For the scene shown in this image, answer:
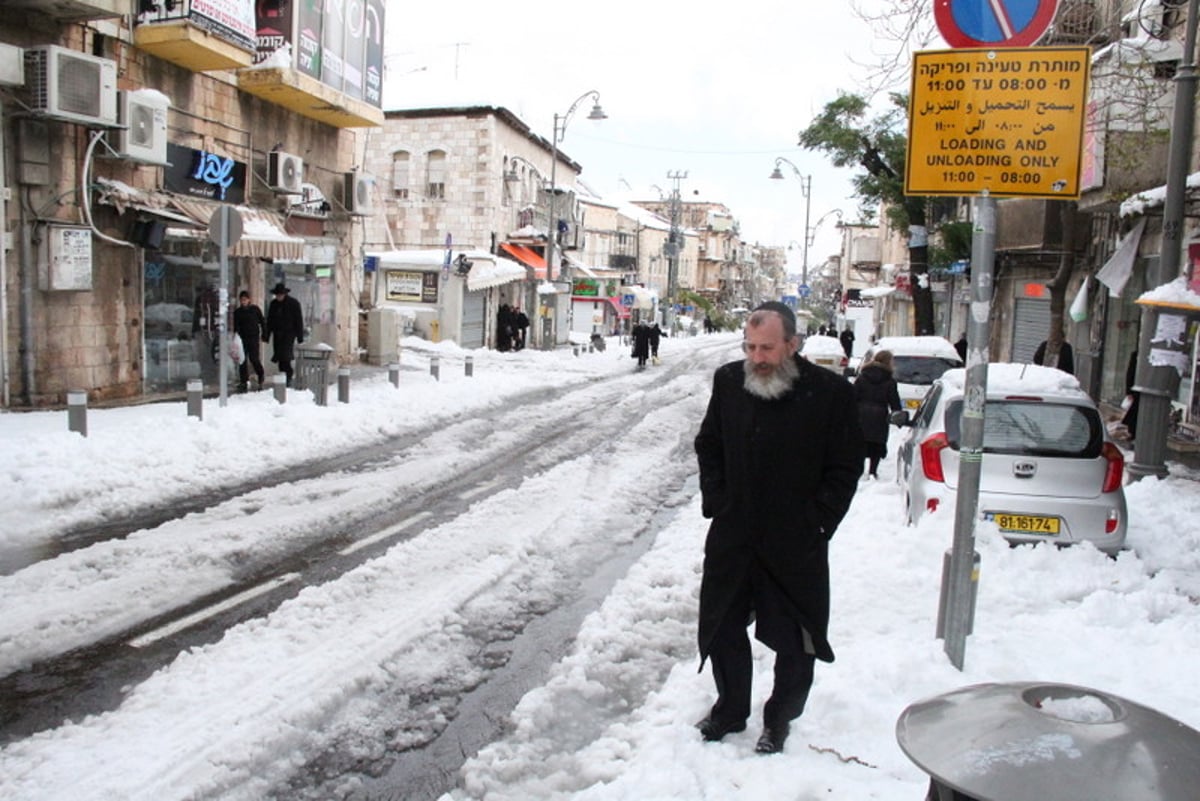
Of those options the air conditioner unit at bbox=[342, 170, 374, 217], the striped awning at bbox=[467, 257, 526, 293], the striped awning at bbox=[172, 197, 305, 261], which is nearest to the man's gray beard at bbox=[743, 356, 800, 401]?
the striped awning at bbox=[172, 197, 305, 261]

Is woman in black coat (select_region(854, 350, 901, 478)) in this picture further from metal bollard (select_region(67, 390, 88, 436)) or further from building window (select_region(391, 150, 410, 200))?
building window (select_region(391, 150, 410, 200))

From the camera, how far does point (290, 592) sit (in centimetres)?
644

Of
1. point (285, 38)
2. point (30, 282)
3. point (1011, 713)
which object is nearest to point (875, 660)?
point (1011, 713)

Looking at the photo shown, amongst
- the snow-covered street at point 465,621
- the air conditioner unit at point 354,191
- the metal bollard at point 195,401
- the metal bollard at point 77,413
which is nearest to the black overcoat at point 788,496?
the snow-covered street at point 465,621

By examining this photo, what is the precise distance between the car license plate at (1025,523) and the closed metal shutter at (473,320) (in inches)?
1099

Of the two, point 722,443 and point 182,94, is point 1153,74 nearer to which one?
point 722,443

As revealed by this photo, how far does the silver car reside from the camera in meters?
7.41

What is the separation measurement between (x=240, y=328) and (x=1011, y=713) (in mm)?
16915

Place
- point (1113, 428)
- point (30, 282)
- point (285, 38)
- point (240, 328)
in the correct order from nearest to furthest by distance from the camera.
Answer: point (30, 282) → point (1113, 428) → point (240, 328) → point (285, 38)

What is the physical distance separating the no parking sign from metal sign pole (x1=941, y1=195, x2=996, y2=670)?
78 cm

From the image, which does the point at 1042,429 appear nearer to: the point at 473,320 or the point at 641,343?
the point at 641,343

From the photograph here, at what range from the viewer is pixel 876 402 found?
35.8ft

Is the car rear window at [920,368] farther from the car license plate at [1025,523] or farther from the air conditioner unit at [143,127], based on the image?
the air conditioner unit at [143,127]

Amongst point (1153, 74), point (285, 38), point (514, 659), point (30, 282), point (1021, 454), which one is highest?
point (285, 38)
